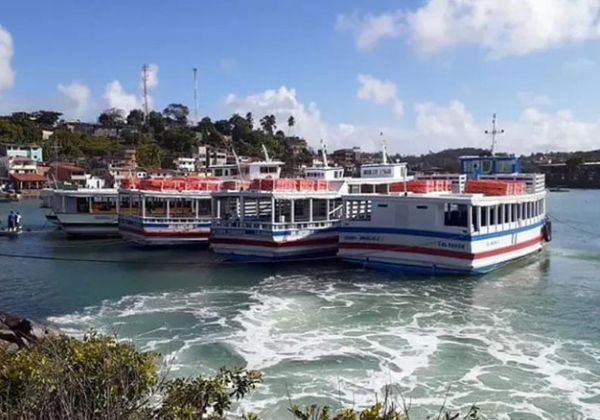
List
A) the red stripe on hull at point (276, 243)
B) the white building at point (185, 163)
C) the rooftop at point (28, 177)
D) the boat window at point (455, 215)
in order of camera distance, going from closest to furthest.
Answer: the boat window at point (455, 215) < the red stripe on hull at point (276, 243) < the rooftop at point (28, 177) < the white building at point (185, 163)

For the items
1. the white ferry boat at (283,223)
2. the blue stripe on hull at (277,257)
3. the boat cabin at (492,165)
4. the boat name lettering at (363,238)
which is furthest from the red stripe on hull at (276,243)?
the boat cabin at (492,165)

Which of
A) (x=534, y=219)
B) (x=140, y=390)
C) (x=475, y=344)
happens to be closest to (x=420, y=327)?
(x=475, y=344)

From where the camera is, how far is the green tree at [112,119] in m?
147

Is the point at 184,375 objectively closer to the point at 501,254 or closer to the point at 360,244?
the point at 360,244

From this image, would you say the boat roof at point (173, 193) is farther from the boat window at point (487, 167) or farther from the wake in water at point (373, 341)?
the boat window at point (487, 167)

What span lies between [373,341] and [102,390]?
9817 millimetres

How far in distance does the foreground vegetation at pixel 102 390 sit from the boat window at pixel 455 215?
60.9 ft

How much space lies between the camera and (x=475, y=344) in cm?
1476

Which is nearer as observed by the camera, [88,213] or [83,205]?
[88,213]

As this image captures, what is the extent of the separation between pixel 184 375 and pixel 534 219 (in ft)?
72.2

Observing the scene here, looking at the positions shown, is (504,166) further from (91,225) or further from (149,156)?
(149,156)

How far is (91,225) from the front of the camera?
36438 millimetres

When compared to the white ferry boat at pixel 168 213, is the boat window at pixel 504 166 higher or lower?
higher

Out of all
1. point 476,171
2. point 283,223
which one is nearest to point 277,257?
point 283,223
